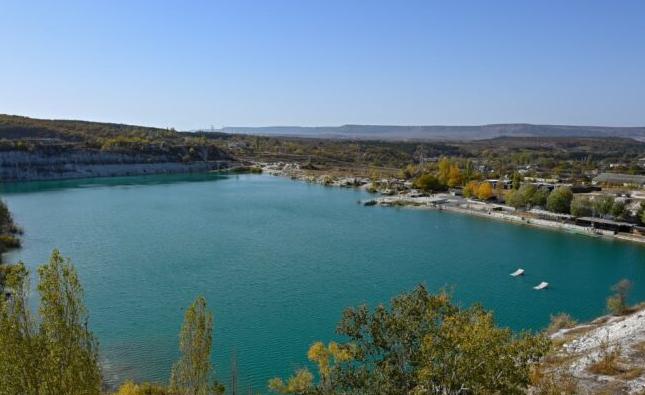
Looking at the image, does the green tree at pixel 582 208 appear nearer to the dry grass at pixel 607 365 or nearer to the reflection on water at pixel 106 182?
the dry grass at pixel 607 365

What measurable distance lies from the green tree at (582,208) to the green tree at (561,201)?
1340 millimetres

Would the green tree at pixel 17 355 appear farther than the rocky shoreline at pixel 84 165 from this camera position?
No

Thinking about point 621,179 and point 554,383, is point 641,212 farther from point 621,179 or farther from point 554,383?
point 554,383

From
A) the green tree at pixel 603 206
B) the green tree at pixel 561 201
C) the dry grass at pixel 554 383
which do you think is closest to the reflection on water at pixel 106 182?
the green tree at pixel 561 201

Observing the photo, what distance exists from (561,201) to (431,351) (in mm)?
39273

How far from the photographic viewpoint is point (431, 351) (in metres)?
7.20

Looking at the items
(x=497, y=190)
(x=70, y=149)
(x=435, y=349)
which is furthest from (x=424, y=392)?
(x=70, y=149)

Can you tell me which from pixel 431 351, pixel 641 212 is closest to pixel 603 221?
pixel 641 212

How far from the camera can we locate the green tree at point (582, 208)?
132 ft

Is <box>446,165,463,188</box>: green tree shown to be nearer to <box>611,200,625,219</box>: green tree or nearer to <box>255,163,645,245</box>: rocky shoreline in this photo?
<box>255,163,645,245</box>: rocky shoreline

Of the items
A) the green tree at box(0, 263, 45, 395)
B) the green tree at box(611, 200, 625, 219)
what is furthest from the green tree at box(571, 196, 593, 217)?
the green tree at box(0, 263, 45, 395)

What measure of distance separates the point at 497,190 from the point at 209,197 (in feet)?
98.5

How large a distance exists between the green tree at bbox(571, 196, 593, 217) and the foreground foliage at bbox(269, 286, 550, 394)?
3505 cm

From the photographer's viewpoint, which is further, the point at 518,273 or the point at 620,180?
the point at 620,180
